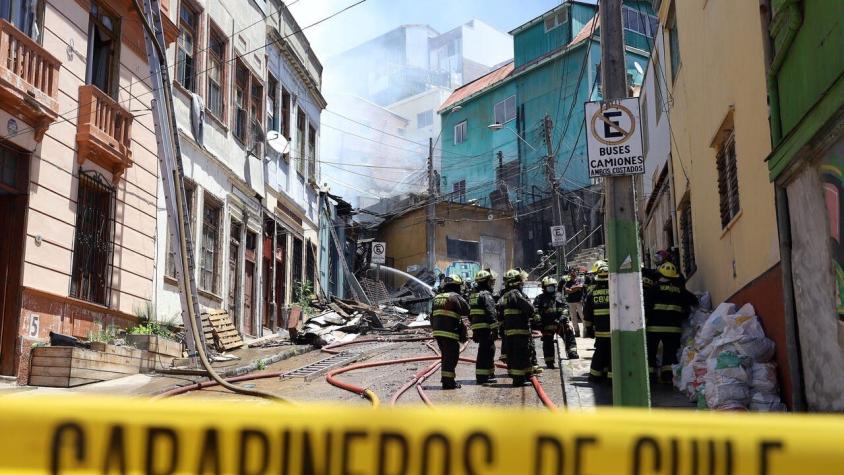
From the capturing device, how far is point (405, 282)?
36.0 m

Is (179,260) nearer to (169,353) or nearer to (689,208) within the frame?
(169,353)

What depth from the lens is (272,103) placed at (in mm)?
23297

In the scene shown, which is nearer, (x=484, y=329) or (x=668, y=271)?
(x=668, y=271)

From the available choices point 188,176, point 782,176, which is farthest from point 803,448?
point 188,176

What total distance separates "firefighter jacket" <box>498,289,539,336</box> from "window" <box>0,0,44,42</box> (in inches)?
306

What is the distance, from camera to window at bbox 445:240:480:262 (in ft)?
125

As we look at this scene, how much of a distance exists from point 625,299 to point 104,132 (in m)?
9.46

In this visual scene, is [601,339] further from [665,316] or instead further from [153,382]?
[153,382]

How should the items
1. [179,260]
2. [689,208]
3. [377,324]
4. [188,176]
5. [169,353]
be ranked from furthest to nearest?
1. [377,324]
2. [188,176]
3. [689,208]
4. [169,353]
5. [179,260]

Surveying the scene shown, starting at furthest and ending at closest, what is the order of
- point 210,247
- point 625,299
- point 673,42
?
point 210,247 < point 673,42 < point 625,299

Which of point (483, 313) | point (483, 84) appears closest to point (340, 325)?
point (483, 313)

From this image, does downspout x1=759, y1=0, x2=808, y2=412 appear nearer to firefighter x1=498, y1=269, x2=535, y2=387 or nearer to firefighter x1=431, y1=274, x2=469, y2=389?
firefighter x1=498, y1=269, x2=535, y2=387

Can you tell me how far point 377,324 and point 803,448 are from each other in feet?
65.3

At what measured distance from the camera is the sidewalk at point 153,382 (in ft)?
32.8
